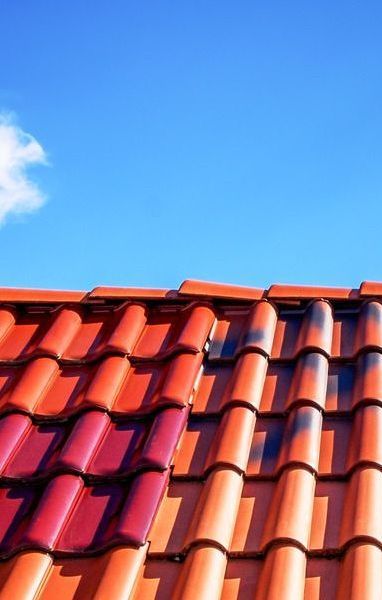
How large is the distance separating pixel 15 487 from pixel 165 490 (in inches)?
19.0

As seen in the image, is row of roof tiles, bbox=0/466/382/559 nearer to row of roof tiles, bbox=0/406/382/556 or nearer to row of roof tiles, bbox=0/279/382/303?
row of roof tiles, bbox=0/406/382/556

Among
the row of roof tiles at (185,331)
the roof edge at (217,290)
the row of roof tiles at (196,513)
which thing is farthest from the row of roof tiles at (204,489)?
Answer: the roof edge at (217,290)

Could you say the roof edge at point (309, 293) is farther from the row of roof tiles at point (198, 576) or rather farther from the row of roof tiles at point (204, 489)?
the row of roof tiles at point (198, 576)

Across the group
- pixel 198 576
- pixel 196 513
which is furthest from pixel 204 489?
pixel 198 576

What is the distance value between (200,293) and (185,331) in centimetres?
37

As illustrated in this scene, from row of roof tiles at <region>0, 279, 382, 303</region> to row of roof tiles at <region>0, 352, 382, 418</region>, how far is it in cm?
56

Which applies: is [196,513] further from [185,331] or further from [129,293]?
[129,293]

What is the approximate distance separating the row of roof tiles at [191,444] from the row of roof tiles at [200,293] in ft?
3.20

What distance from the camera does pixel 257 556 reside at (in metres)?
2.37

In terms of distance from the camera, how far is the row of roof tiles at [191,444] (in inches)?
107

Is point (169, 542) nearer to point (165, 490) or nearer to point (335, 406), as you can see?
point (165, 490)

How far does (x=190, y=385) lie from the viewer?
123 inches

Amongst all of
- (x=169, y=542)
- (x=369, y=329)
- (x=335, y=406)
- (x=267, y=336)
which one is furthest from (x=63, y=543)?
(x=369, y=329)

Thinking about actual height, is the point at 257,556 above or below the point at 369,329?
below
